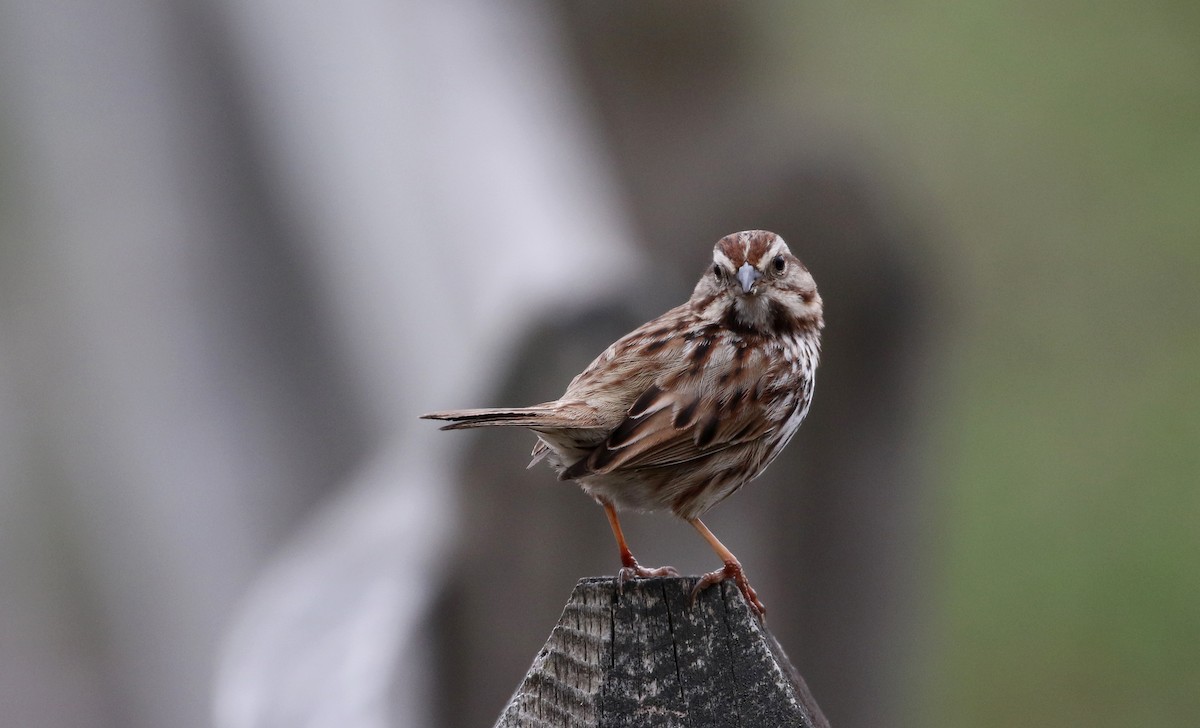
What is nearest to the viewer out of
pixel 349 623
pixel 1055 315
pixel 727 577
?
pixel 727 577

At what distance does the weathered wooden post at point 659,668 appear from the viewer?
6.64 feet

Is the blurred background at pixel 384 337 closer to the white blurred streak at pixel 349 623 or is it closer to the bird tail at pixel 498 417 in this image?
the white blurred streak at pixel 349 623

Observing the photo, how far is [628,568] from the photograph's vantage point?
9.20 feet

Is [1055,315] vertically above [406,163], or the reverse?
[406,163]

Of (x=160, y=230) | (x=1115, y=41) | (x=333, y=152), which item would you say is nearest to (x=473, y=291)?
(x=333, y=152)

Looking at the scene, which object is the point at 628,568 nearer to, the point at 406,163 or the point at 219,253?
the point at 406,163

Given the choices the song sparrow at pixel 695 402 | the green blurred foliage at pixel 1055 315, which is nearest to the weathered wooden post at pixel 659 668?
the song sparrow at pixel 695 402

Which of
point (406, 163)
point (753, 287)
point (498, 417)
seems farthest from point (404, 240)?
point (498, 417)

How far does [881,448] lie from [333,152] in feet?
8.59

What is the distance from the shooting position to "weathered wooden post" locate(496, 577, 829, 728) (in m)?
2.03

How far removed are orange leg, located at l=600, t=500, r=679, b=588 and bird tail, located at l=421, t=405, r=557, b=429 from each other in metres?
0.34

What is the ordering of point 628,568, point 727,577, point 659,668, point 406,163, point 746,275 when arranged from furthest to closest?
point 406,163
point 746,275
point 628,568
point 727,577
point 659,668

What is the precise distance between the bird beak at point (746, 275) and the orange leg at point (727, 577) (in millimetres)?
669

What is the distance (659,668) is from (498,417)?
3.71ft
